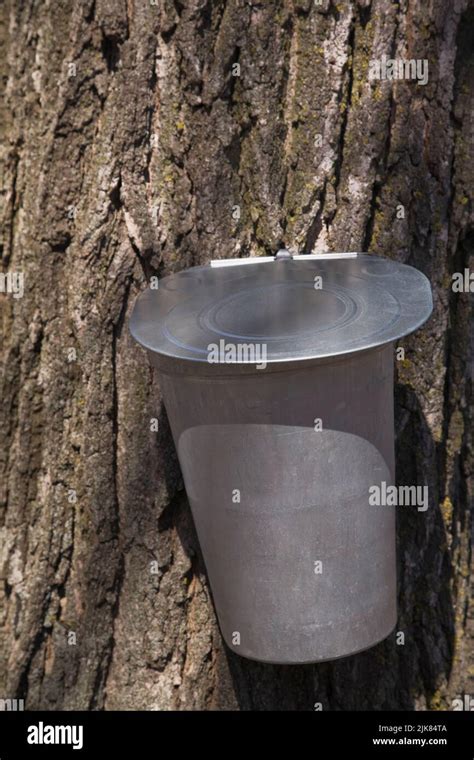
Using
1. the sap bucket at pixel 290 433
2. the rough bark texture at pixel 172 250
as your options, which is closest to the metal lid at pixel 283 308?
the sap bucket at pixel 290 433

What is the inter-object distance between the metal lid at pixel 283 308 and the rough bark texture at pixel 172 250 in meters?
0.15

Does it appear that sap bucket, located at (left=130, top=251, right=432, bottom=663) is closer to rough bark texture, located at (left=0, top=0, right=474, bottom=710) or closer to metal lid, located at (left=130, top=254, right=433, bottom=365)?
metal lid, located at (left=130, top=254, right=433, bottom=365)

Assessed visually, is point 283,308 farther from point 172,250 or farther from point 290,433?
point 172,250

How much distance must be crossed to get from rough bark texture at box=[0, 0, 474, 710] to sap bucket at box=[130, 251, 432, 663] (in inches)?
8.8

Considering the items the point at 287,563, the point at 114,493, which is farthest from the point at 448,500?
the point at 114,493

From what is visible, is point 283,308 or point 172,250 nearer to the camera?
point 283,308

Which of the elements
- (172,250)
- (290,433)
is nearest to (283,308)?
(290,433)

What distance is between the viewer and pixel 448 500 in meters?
2.33

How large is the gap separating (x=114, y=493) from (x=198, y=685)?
0.53m

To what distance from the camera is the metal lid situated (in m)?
1.72

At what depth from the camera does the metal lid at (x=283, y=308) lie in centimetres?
172

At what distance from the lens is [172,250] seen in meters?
2.11

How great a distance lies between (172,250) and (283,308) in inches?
15.1

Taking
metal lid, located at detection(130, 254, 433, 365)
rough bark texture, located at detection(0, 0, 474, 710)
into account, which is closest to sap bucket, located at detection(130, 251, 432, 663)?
metal lid, located at detection(130, 254, 433, 365)
